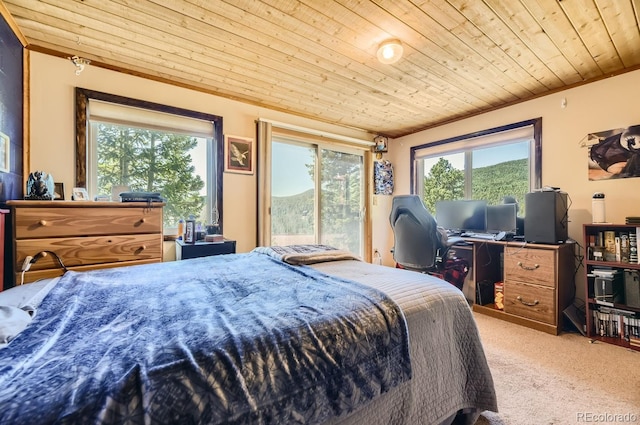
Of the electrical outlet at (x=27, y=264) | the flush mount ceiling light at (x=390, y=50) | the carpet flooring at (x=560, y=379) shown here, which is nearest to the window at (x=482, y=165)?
the carpet flooring at (x=560, y=379)

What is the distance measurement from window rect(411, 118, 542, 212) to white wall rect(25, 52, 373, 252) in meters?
2.64

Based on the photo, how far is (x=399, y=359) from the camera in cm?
96

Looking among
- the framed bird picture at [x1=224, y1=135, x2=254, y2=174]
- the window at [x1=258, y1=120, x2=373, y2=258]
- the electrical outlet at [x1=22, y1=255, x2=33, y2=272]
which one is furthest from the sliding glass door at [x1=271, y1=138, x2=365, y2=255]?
the electrical outlet at [x1=22, y1=255, x2=33, y2=272]

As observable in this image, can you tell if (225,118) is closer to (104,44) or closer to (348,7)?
(104,44)

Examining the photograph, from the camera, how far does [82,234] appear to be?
6.33ft

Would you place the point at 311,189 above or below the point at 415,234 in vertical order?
above

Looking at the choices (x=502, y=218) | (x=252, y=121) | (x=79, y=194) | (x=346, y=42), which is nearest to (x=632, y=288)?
(x=502, y=218)

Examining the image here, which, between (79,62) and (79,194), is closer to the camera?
(79,194)

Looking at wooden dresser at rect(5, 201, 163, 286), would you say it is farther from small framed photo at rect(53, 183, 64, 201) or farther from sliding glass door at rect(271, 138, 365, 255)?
sliding glass door at rect(271, 138, 365, 255)

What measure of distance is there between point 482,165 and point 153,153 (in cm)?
388

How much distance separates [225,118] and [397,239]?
7.63 feet

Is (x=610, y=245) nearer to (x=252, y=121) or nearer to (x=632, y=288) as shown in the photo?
(x=632, y=288)

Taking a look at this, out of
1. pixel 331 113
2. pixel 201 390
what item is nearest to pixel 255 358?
pixel 201 390

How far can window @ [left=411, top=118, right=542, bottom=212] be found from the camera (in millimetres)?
3133
